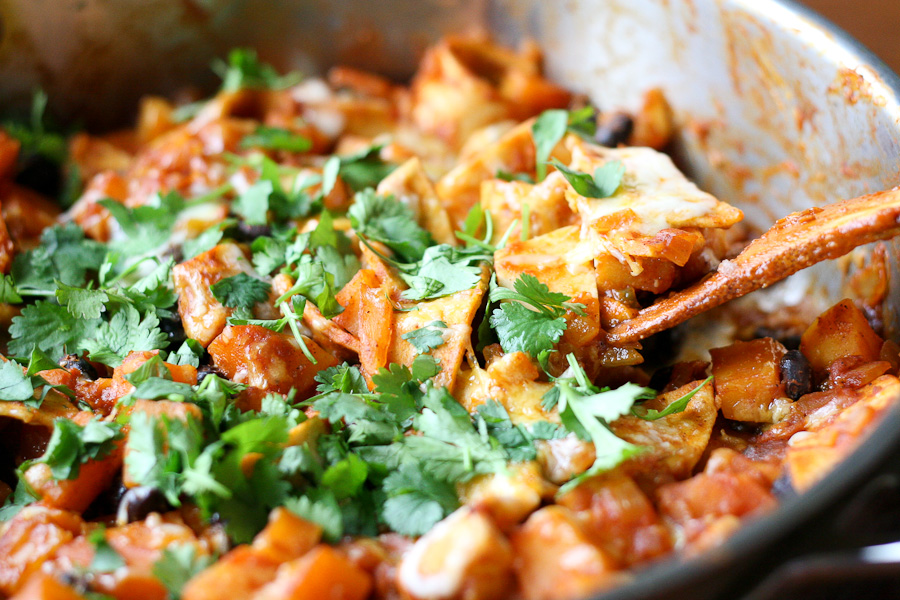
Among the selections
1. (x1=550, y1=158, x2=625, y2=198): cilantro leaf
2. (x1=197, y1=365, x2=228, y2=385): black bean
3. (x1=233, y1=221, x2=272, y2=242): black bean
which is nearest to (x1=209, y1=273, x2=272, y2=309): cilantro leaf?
(x1=197, y1=365, x2=228, y2=385): black bean

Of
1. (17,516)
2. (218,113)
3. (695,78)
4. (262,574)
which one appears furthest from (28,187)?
(695,78)

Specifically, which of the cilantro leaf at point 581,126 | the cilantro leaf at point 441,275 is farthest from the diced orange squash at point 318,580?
the cilantro leaf at point 581,126

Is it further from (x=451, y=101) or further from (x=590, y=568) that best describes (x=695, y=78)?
(x=590, y=568)

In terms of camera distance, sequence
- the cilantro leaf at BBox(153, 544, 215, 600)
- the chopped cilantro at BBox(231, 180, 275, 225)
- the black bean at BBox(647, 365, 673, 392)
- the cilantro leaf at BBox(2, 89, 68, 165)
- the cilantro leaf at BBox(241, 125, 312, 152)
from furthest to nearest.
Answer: the cilantro leaf at BBox(2, 89, 68, 165) < the cilantro leaf at BBox(241, 125, 312, 152) < the chopped cilantro at BBox(231, 180, 275, 225) < the black bean at BBox(647, 365, 673, 392) < the cilantro leaf at BBox(153, 544, 215, 600)

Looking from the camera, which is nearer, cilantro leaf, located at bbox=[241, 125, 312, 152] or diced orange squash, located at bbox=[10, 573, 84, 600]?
diced orange squash, located at bbox=[10, 573, 84, 600]

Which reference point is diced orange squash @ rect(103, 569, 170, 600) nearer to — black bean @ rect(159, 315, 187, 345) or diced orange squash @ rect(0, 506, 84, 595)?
diced orange squash @ rect(0, 506, 84, 595)

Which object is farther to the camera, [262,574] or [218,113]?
[218,113]
